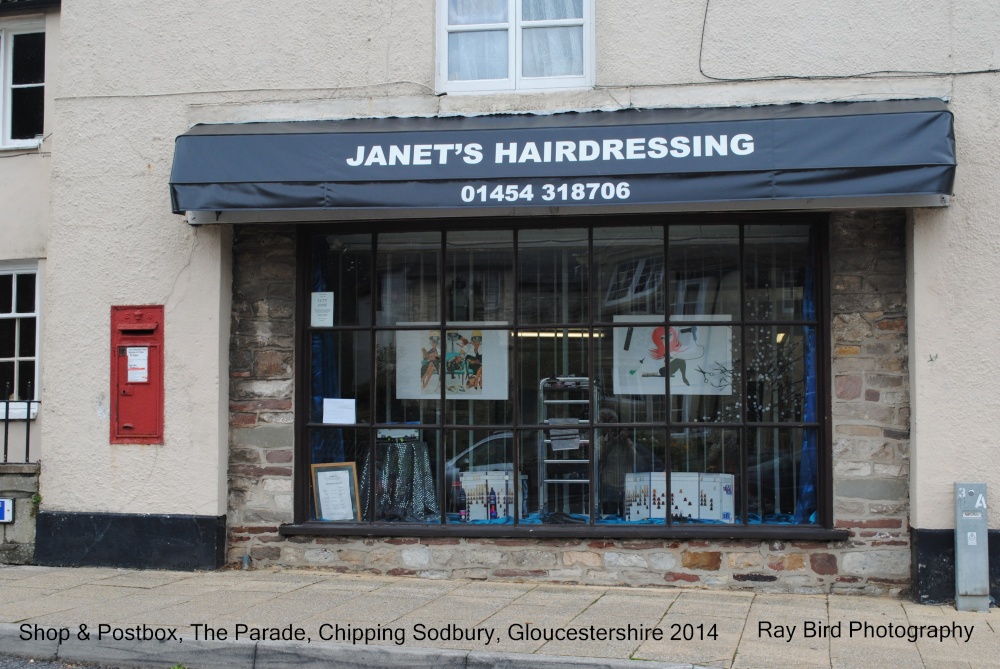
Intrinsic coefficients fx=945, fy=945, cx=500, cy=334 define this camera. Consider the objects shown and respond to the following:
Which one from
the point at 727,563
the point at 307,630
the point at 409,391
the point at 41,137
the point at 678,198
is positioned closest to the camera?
the point at 307,630

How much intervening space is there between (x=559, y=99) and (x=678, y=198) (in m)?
1.39

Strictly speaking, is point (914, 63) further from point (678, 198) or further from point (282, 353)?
point (282, 353)

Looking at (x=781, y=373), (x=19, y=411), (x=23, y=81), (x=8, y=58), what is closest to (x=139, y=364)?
(x=19, y=411)

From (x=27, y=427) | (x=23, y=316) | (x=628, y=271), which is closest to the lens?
(x=628, y=271)

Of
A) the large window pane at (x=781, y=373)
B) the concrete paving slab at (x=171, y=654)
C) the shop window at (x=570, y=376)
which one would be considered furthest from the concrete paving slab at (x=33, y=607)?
the large window pane at (x=781, y=373)

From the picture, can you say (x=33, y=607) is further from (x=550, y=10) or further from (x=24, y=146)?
(x=550, y=10)

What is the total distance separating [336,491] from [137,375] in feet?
6.20

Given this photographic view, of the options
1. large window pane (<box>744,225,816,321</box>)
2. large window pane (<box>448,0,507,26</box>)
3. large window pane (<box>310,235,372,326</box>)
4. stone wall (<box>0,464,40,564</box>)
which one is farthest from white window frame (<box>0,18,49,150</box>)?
large window pane (<box>744,225,816,321</box>)

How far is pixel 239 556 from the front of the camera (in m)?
7.79

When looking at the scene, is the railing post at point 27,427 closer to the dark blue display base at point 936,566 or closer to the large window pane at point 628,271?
the large window pane at point 628,271

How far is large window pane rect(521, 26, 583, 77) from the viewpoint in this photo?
761 cm

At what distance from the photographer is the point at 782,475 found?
736 cm

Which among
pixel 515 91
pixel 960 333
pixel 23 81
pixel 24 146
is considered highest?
pixel 23 81

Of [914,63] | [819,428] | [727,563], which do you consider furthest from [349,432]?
[914,63]
